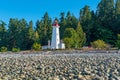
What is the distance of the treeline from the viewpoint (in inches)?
2515

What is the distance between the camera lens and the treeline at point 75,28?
63.9 metres

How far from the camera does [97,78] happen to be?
9461 mm

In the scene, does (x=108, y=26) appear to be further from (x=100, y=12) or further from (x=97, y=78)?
(x=97, y=78)

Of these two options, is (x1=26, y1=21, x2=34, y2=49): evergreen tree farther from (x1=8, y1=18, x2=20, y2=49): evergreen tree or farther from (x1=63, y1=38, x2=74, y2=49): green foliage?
(x1=63, y1=38, x2=74, y2=49): green foliage

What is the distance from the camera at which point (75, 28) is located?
6675 cm

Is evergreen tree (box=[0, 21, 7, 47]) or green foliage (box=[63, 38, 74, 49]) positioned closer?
green foliage (box=[63, 38, 74, 49])

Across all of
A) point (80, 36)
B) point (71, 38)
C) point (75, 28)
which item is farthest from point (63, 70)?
point (75, 28)

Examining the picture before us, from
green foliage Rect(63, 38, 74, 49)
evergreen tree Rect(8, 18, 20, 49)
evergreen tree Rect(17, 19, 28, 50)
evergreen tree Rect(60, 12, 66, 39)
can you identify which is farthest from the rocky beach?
evergreen tree Rect(8, 18, 20, 49)

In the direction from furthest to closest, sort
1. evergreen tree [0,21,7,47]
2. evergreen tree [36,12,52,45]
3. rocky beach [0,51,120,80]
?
evergreen tree [0,21,7,47] → evergreen tree [36,12,52,45] → rocky beach [0,51,120,80]

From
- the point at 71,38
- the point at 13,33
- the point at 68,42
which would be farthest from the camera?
the point at 13,33

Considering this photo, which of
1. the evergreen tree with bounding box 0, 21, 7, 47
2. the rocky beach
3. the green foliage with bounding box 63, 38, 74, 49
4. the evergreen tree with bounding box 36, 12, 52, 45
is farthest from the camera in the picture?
the evergreen tree with bounding box 0, 21, 7, 47

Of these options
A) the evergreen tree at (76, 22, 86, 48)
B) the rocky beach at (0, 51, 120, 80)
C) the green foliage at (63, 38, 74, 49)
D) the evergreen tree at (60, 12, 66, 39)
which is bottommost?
the rocky beach at (0, 51, 120, 80)

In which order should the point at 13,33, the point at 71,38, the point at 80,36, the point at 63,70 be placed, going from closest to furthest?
1. the point at 63,70
2. the point at 71,38
3. the point at 80,36
4. the point at 13,33

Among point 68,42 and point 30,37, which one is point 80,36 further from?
point 30,37
